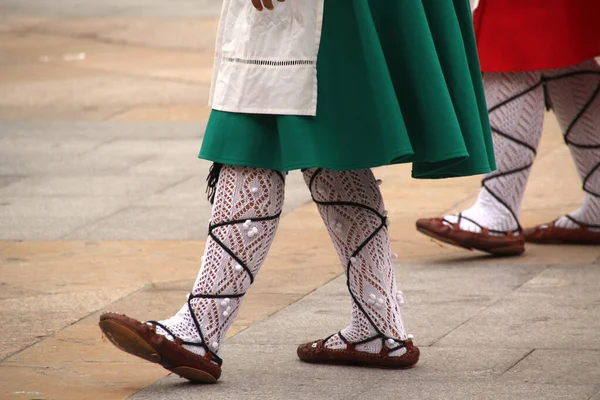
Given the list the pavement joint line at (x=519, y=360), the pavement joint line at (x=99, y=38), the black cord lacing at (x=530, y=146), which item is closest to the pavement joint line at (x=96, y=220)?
the black cord lacing at (x=530, y=146)

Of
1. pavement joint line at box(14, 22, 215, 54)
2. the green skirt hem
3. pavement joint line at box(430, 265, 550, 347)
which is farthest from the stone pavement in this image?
pavement joint line at box(14, 22, 215, 54)

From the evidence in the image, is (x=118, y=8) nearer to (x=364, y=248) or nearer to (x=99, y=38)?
(x=99, y=38)

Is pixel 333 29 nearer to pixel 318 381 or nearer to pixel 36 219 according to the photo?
pixel 318 381

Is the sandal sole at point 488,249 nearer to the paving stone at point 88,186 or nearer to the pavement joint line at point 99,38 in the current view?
the paving stone at point 88,186

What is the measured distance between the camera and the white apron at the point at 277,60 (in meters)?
3.43

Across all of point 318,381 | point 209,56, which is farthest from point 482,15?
point 209,56

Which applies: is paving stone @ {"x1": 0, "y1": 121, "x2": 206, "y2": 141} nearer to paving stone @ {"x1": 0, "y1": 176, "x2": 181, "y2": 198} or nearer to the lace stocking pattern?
paving stone @ {"x1": 0, "y1": 176, "x2": 181, "y2": 198}

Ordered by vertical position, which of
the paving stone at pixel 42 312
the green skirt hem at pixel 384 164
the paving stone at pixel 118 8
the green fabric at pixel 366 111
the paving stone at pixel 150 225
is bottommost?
the paving stone at pixel 118 8

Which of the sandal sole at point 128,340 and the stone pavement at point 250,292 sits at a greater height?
the sandal sole at point 128,340

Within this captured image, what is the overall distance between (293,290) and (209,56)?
7.28m

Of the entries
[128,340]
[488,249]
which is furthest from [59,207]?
[128,340]

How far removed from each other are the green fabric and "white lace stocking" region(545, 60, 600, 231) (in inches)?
73.6

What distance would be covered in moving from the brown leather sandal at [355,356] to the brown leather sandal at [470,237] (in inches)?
52.5

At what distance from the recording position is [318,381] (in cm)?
365
